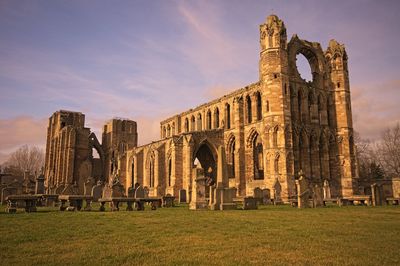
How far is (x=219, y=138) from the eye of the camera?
1404 inches

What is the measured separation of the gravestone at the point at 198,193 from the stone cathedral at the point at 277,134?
30.1 ft

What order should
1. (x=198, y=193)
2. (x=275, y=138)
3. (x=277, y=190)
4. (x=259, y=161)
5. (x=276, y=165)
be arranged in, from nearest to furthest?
1. (x=198, y=193)
2. (x=277, y=190)
3. (x=276, y=165)
4. (x=275, y=138)
5. (x=259, y=161)

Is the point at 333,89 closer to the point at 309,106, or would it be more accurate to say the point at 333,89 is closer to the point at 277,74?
the point at 309,106

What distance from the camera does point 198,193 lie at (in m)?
17.9

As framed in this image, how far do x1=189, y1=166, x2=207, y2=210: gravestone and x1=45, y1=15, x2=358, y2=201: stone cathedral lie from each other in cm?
916

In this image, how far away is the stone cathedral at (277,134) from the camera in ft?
95.6

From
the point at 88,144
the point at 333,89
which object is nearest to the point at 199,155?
the point at 333,89

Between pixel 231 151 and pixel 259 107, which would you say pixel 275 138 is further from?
pixel 231 151

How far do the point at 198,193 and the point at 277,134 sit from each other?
13194mm

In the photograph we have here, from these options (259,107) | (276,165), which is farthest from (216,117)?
(276,165)

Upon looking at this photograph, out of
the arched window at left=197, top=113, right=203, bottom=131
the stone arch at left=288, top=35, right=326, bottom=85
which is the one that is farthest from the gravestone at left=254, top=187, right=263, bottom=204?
the arched window at left=197, top=113, right=203, bottom=131

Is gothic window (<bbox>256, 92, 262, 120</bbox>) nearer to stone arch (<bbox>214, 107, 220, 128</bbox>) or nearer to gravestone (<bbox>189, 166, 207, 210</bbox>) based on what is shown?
stone arch (<bbox>214, 107, 220, 128</bbox>)

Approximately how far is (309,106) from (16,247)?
30523mm

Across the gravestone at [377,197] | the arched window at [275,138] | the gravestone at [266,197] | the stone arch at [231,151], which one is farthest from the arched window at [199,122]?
the gravestone at [377,197]
